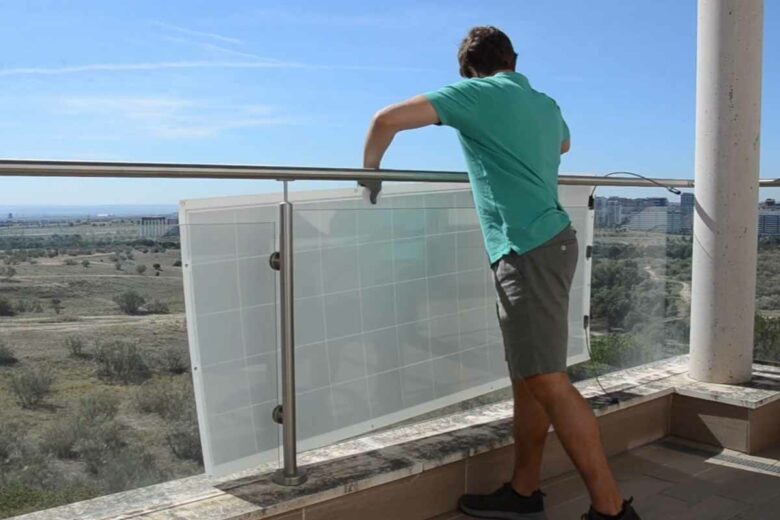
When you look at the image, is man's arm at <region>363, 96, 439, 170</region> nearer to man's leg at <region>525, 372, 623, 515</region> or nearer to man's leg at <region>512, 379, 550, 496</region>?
man's leg at <region>525, 372, 623, 515</region>

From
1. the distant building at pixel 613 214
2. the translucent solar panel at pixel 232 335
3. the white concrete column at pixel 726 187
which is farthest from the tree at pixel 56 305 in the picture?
the white concrete column at pixel 726 187

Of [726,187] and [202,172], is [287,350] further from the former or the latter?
[726,187]

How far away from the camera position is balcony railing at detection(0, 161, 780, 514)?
71.8 inches

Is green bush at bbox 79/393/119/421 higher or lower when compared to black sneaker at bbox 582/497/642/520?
higher

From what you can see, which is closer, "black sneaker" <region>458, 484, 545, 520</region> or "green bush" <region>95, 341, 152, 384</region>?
"green bush" <region>95, 341, 152, 384</region>

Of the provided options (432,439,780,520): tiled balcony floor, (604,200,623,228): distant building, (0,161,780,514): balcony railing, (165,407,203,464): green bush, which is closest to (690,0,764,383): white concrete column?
(604,200,623,228): distant building

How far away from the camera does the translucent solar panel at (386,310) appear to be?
238 cm

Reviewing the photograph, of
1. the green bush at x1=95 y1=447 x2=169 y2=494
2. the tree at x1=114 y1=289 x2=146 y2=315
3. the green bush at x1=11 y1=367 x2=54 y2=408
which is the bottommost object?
the green bush at x1=95 y1=447 x2=169 y2=494

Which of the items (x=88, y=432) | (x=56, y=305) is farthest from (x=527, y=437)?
(x=56, y=305)

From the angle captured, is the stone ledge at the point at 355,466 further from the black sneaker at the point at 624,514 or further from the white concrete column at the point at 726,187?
the black sneaker at the point at 624,514

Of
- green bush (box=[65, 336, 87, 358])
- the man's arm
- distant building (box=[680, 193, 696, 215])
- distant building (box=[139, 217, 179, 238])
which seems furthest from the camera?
distant building (box=[680, 193, 696, 215])

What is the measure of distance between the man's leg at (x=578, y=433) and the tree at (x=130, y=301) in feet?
3.63

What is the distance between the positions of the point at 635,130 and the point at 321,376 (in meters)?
32.2

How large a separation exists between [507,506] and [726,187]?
1857mm
